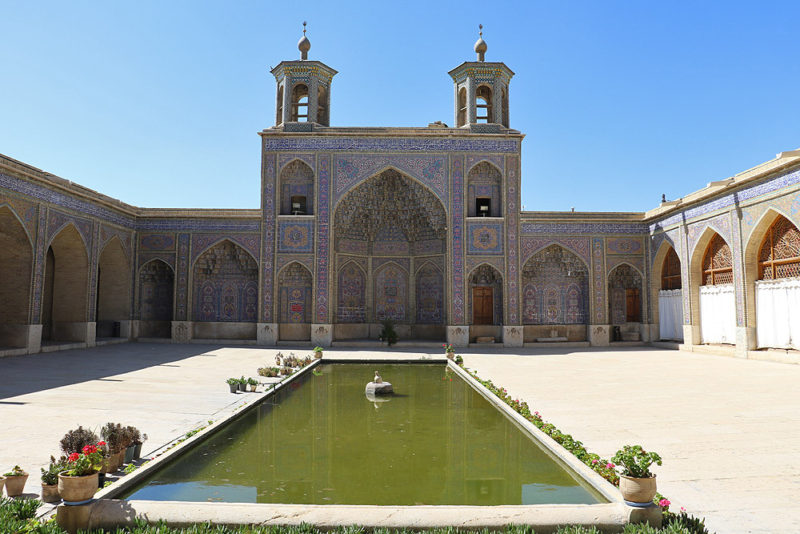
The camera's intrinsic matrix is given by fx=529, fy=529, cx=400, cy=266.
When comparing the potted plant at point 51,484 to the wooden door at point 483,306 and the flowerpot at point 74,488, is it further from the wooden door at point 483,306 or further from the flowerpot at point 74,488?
the wooden door at point 483,306

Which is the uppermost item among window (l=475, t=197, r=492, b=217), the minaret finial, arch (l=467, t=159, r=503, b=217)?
the minaret finial

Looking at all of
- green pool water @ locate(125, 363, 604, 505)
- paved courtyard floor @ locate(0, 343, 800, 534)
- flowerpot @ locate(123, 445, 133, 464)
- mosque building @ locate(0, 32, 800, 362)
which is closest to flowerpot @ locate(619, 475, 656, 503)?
paved courtyard floor @ locate(0, 343, 800, 534)

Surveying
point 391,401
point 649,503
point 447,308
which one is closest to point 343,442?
point 391,401

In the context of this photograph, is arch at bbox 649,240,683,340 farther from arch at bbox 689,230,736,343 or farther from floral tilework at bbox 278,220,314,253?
floral tilework at bbox 278,220,314,253

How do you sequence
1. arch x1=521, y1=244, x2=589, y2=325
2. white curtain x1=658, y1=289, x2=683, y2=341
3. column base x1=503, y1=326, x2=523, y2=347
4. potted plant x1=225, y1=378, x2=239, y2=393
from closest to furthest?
potted plant x1=225, y1=378, x2=239, y2=393
white curtain x1=658, y1=289, x2=683, y2=341
column base x1=503, y1=326, x2=523, y2=347
arch x1=521, y1=244, x2=589, y2=325

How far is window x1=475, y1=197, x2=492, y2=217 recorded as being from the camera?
632 inches

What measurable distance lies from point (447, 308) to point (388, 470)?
11.4 meters

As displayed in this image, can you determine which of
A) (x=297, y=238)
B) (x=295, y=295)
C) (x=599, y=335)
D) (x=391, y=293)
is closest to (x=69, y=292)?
(x=295, y=295)

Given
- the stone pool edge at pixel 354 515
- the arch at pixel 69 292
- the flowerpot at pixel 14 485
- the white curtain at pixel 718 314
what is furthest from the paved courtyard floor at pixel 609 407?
the arch at pixel 69 292

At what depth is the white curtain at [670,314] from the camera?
49.2 ft

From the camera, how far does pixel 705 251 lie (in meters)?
13.9

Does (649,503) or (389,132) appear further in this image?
(389,132)

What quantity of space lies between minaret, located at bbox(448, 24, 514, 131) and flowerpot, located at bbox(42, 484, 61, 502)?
14.5 m

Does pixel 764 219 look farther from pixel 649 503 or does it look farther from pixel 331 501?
pixel 331 501
